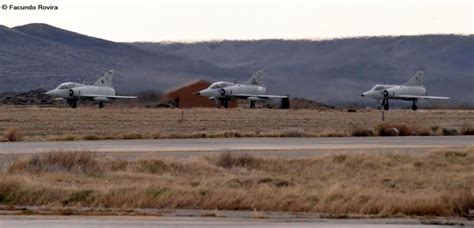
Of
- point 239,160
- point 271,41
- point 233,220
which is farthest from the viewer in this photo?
point 271,41

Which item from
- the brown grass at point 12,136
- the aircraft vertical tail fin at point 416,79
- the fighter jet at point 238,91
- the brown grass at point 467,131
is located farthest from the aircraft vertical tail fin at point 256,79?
the brown grass at point 12,136

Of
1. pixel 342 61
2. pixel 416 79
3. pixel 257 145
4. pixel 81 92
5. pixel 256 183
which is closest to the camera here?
pixel 256 183

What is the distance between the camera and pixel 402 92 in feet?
301

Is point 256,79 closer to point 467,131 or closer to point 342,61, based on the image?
point 342,61

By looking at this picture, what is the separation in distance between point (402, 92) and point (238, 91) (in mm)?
14328

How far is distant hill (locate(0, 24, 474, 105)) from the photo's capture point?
202ft

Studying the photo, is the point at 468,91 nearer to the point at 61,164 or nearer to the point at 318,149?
the point at 318,149

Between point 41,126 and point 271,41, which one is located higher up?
point 271,41

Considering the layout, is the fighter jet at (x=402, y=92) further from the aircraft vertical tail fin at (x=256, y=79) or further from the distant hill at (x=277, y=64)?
the aircraft vertical tail fin at (x=256, y=79)

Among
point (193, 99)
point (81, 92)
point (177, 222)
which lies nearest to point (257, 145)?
point (177, 222)

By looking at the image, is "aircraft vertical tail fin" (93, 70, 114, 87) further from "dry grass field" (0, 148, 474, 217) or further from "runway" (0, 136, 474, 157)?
"dry grass field" (0, 148, 474, 217)

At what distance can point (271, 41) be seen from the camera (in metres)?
70.4

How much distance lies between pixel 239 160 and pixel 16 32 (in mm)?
77893

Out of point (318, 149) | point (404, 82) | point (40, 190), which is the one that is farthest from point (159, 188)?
point (404, 82)
